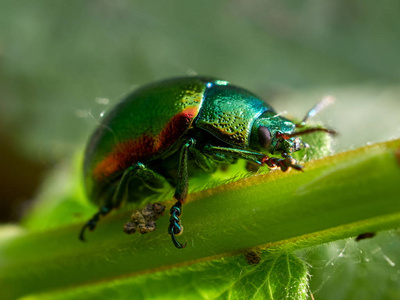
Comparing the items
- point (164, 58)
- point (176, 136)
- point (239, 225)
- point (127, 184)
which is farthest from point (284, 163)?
point (164, 58)

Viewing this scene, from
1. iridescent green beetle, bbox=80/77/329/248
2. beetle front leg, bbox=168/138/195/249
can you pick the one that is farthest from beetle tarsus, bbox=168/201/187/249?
iridescent green beetle, bbox=80/77/329/248

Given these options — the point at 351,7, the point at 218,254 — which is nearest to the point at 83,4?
the point at 351,7

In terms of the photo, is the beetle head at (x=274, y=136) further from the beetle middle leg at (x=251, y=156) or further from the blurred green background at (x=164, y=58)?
the blurred green background at (x=164, y=58)

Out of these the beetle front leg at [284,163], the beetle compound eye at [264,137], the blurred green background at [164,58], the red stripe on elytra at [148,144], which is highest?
the beetle front leg at [284,163]

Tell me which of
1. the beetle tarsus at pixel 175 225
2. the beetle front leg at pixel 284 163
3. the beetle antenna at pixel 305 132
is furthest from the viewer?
the beetle antenna at pixel 305 132

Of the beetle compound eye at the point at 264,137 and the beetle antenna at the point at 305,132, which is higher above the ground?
the beetle antenna at the point at 305,132

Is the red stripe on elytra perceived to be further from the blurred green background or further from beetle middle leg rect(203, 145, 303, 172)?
the blurred green background

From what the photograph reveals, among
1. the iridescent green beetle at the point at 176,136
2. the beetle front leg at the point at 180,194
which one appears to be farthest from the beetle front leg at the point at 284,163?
the beetle front leg at the point at 180,194
